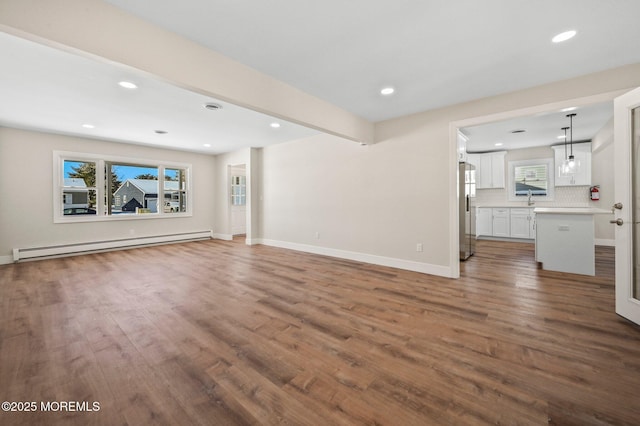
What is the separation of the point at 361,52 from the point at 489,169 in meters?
6.73

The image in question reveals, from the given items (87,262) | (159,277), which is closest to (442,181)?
(159,277)

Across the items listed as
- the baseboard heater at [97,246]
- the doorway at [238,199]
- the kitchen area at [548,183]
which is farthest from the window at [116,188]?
the kitchen area at [548,183]

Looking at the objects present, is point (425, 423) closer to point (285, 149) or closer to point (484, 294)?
point (484, 294)

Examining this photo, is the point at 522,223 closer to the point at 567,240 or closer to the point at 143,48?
the point at 567,240

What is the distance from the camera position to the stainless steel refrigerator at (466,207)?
474 centimetres

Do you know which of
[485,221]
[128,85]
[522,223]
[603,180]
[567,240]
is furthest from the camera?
[485,221]

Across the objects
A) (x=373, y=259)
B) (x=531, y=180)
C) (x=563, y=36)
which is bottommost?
(x=373, y=259)

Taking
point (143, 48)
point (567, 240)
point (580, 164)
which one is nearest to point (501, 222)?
point (580, 164)

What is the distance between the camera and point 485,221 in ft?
23.6

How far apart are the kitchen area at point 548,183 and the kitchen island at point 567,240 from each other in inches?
0.4

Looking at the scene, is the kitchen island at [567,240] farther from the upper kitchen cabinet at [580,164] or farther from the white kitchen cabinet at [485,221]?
the upper kitchen cabinet at [580,164]

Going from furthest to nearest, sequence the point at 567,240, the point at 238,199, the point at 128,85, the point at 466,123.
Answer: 1. the point at 238,199
2. the point at 567,240
3. the point at 466,123
4. the point at 128,85

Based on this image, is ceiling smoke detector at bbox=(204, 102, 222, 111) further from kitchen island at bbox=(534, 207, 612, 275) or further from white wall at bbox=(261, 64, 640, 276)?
kitchen island at bbox=(534, 207, 612, 275)

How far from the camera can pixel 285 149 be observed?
6328 mm
